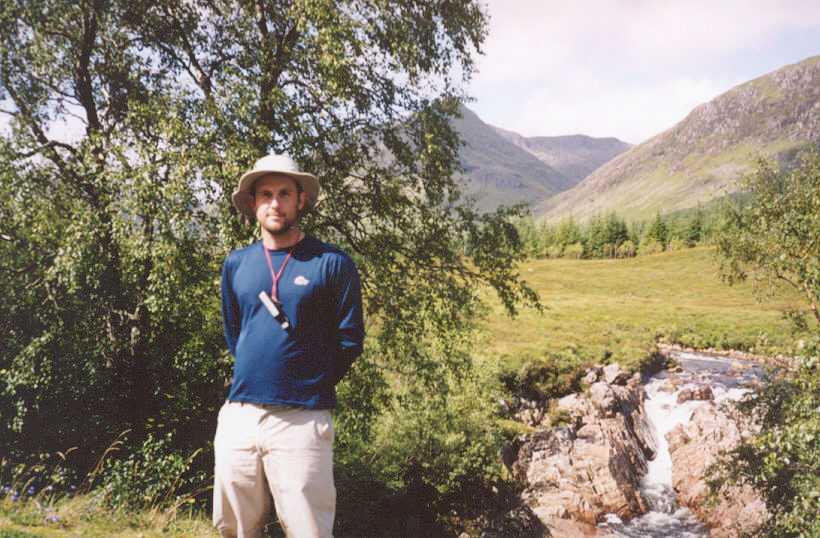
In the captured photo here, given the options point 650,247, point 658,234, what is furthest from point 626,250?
point 658,234

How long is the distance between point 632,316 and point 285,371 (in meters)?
68.0

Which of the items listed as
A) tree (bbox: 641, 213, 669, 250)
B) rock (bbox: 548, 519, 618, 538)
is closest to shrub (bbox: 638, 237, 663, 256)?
tree (bbox: 641, 213, 669, 250)

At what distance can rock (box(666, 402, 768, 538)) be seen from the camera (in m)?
20.3

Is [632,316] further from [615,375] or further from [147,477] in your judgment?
[147,477]

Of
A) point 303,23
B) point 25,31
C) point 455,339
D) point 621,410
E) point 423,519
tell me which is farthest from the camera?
point 621,410

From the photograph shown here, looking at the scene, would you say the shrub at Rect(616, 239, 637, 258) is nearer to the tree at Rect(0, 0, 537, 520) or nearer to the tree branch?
the tree at Rect(0, 0, 537, 520)

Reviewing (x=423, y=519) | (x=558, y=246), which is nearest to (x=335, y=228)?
(x=423, y=519)

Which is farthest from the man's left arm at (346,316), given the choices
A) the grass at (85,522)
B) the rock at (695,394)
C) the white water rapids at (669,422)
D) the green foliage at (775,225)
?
the rock at (695,394)

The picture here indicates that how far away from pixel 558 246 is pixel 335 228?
487 feet

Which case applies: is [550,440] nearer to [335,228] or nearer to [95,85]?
[335,228]

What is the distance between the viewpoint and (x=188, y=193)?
911cm

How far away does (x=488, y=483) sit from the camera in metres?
20.8

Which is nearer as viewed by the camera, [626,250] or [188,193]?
[188,193]

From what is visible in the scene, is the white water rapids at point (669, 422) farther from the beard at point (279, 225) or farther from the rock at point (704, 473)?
the beard at point (279, 225)
